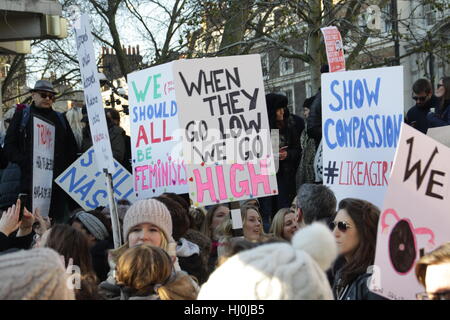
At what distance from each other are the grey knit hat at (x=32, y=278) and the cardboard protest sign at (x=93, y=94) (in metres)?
3.81

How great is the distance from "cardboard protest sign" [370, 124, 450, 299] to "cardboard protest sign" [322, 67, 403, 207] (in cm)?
240

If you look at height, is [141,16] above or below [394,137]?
above

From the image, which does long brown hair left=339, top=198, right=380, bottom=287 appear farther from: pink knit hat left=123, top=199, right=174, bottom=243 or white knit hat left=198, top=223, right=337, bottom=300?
white knit hat left=198, top=223, right=337, bottom=300

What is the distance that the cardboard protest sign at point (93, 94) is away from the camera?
20.6 ft

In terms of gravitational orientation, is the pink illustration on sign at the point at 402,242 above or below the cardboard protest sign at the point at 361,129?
below

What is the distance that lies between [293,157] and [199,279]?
3.81 meters

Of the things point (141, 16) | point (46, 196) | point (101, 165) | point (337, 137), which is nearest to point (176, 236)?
point (101, 165)

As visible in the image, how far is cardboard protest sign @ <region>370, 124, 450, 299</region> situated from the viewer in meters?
3.64

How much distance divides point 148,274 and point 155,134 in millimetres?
3010

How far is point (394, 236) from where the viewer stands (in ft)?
12.3

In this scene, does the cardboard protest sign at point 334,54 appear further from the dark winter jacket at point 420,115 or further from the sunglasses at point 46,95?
the sunglasses at point 46,95

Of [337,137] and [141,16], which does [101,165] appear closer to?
[337,137]

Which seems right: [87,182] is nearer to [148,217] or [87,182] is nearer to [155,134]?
[155,134]

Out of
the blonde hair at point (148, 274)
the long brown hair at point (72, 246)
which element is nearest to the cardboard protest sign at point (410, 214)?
the blonde hair at point (148, 274)
